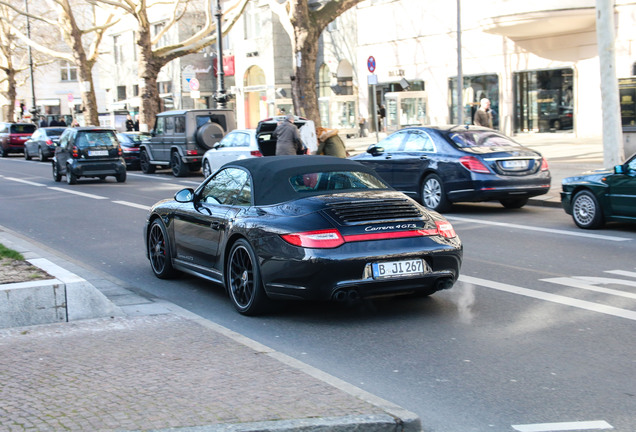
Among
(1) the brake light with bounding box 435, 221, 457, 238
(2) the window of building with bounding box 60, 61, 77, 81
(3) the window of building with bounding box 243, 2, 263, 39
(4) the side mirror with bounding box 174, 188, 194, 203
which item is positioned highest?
(2) the window of building with bounding box 60, 61, 77, 81

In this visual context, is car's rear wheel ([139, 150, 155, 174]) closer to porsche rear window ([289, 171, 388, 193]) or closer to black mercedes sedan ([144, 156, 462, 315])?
black mercedes sedan ([144, 156, 462, 315])

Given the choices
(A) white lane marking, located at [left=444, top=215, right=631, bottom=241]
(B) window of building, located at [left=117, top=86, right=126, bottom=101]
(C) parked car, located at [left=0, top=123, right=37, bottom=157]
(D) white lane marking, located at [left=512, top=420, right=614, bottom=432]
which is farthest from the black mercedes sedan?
(B) window of building, located at [left=117, top=86, right=126, bottom=101]

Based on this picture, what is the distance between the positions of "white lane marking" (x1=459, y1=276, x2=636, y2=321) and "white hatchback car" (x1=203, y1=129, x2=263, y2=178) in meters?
13.5

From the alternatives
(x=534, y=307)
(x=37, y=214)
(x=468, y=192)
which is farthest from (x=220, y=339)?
(x=37, y=214)

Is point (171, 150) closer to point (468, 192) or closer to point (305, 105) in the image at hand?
point (305, 105)

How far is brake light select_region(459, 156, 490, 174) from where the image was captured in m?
14.6

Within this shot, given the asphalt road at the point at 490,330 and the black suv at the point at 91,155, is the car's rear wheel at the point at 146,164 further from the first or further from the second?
the asphalt road at the point at 490,330

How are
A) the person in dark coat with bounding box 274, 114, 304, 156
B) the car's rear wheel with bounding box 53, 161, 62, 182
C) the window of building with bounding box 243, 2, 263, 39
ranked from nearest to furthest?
the person in dark coat with bounding box 274, 114, 304, 156
the car's rear wheel with bounding box 53, 161, 62, 182
the window of building with bounding box 243, 2, 263, 39

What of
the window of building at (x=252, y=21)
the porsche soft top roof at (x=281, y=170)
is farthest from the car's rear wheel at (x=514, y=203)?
the window of building at (x=252, y=21)

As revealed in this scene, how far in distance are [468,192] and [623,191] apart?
3.17m

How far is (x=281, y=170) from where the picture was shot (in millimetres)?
7715

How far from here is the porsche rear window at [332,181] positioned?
Result: 761cm

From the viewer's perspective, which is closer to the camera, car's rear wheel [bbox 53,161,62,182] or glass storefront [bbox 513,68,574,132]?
car's rear wheel [bbox 53,161,62,182]

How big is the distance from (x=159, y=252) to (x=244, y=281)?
7.44 ft
